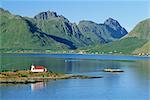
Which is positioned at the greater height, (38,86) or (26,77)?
(26,77)

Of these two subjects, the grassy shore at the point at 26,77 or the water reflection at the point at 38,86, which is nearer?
the water reflection at the point at 38,86

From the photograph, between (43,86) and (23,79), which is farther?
(23,79)

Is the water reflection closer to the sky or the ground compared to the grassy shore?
closer to the ground

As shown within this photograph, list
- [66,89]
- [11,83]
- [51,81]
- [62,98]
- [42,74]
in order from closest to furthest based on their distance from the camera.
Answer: [62,98] → [66,89] → [11,83] → [51,81] → [42,74]

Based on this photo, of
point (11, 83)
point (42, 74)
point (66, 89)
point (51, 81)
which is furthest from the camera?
point (42, 74)

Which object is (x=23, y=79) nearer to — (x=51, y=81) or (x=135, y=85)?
(x=51, y=81)

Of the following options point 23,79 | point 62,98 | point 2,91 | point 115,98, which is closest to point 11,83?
point 23,79

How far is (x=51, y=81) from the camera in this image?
301 feet

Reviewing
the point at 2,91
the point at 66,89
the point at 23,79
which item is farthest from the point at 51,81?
the point at 2,91

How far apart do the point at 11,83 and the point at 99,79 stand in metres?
23.6

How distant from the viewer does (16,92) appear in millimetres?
73562

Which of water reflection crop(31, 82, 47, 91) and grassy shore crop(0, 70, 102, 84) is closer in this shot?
water reflection crop(31, 82, 47, 91)

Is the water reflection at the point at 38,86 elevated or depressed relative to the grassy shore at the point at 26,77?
depressed

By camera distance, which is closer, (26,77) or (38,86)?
(38,86)
